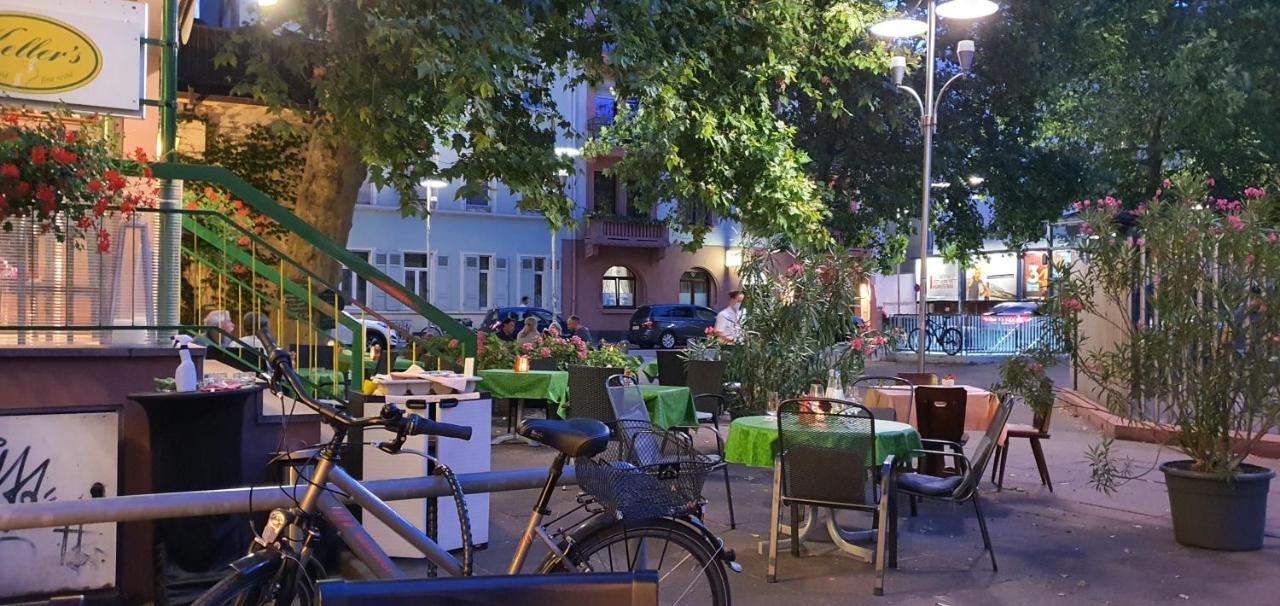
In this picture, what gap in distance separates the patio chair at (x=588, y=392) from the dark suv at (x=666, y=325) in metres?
21.9

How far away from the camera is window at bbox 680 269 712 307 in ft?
128

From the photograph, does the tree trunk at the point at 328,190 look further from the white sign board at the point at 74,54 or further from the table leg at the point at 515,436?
the white sign board at the point at 74,54

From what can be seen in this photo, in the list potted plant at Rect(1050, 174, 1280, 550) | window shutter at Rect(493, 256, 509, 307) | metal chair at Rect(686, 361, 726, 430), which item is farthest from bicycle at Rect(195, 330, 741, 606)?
window shutter at Rect(493, 256, 509, 307)

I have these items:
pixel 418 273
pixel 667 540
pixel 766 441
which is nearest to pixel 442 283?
pixel 418 273

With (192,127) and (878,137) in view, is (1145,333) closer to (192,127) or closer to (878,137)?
(192,127)

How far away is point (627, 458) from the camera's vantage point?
4191 mm

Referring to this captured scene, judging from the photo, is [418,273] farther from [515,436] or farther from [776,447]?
[776,447]

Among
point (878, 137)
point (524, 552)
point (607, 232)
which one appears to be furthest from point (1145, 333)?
point (607, 232)

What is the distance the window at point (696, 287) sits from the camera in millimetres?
39125

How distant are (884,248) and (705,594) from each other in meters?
20.2

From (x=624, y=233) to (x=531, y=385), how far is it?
25.1m

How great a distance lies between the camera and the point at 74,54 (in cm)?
566

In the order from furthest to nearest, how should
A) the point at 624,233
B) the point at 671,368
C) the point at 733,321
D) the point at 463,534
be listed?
the point at 624,233 < the point at 733,321 < the point at 671,368 < the point at 463,534

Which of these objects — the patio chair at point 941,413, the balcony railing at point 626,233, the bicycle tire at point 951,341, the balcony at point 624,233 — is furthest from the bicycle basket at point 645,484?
the balcony railing at point 626,233
